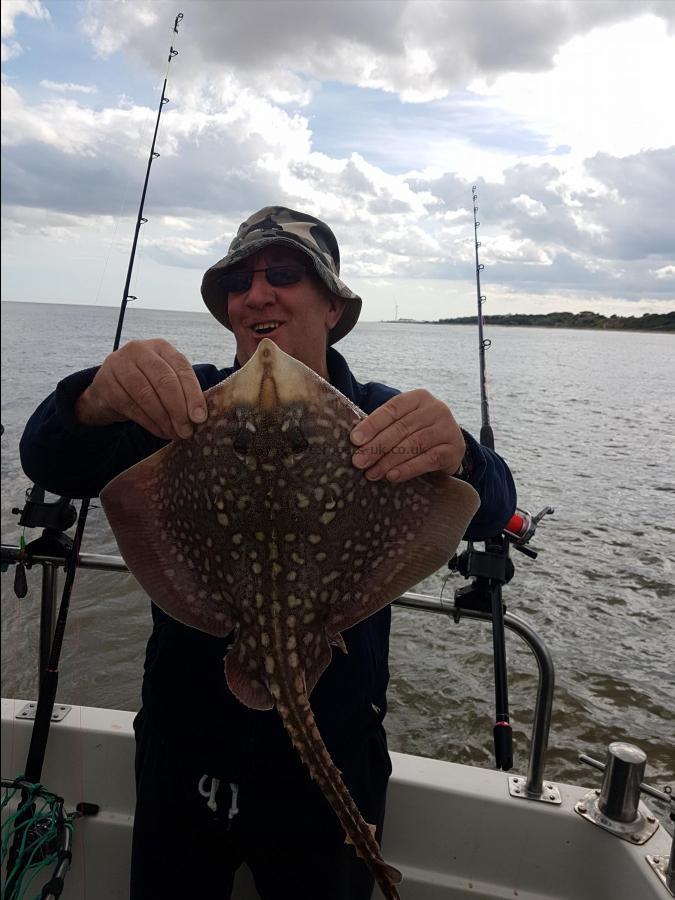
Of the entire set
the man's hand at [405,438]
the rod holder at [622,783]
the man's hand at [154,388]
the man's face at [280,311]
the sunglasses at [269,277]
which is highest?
the sunglasses at [269,277]

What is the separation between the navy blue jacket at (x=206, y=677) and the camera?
2.18 meters

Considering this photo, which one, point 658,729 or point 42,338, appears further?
point 42,338

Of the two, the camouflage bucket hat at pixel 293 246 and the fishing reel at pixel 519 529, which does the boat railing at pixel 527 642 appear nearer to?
the fishing reel at pixel 519 529

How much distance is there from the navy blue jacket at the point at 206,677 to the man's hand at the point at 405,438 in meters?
0.43

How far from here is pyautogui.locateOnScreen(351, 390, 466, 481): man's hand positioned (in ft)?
5.82

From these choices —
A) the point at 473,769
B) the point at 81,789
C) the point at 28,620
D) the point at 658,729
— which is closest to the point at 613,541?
the point at 658,729

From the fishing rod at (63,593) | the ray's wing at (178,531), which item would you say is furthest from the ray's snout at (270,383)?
the fishing rod at (63,593)

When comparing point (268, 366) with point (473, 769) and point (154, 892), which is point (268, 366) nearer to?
point (154, 892)

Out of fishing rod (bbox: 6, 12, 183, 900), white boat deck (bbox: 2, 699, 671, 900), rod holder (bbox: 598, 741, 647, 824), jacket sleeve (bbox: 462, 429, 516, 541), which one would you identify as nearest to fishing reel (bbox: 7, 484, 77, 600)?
fishing rod (bbox: 6, 12, 183, 900)

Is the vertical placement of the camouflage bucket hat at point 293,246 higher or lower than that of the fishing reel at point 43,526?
higher

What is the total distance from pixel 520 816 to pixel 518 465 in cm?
782

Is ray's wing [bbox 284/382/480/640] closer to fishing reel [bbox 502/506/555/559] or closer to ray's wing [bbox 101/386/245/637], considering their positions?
ray's wing [bbox 101/386/245/637]

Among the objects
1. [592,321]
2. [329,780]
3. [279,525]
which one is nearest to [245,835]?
[329,780]

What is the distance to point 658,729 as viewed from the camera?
4848mm
